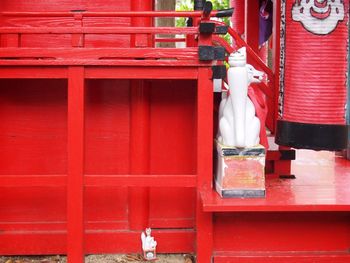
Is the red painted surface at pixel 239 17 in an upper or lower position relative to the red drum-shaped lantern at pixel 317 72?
upper

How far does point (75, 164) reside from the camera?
395 cm

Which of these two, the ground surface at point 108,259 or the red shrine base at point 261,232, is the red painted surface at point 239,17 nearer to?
the red shrine base at point 261,232

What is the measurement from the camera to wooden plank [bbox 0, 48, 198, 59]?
3.91m

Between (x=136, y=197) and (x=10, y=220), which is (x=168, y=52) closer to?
(x=136, y=197)

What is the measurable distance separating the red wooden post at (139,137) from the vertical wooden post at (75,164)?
0.57 m

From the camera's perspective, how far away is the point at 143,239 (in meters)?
4.22

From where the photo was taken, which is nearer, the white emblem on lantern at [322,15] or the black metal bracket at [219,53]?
the black metal bracket at [219,53]

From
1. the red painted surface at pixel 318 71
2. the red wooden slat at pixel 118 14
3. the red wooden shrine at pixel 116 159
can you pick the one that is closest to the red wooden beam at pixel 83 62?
the red wooden shrine at pixel 116 159

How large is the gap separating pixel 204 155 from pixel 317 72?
113 cm

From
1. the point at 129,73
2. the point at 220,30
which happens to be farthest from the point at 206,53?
the point at 129,73

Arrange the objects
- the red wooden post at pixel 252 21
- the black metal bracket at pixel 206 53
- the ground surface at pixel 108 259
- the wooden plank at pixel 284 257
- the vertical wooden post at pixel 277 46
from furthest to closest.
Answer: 1. the red wooden post at pixel 252 21
2. the vertical wooden post at pixel 277 46
3. the ground surface at pixel 108 259
4. the wooden plank at pixel 284 257
5. the black metal bracket at pixel 206 53

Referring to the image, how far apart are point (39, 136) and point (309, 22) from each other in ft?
8.07

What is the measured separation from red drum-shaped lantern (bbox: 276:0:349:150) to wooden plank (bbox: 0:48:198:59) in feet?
2.92

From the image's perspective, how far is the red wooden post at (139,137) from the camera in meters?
4.36
